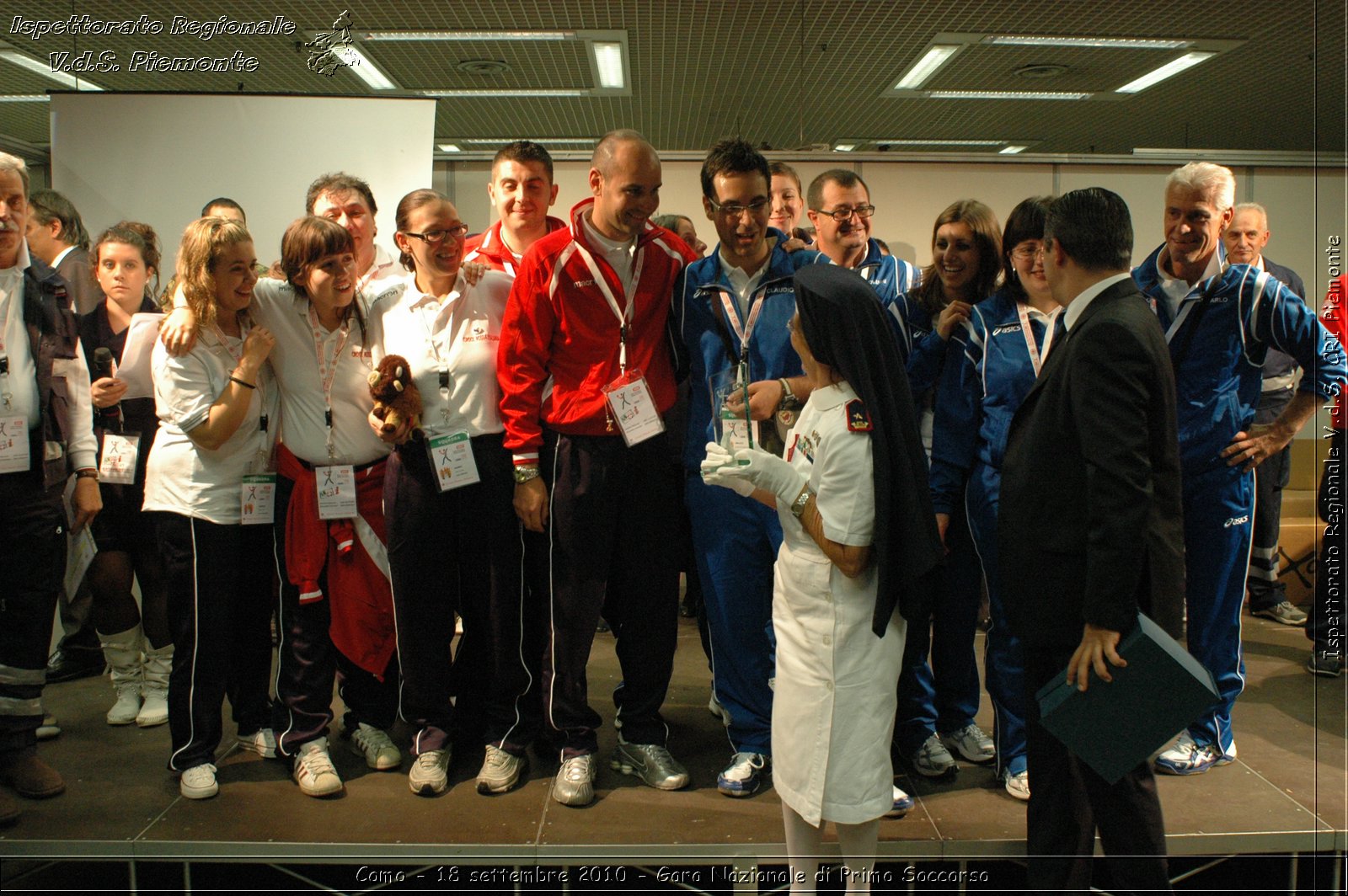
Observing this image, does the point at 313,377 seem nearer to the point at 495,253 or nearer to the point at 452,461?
the point at 452,461

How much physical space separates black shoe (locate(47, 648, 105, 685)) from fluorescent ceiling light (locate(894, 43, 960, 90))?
655 cm

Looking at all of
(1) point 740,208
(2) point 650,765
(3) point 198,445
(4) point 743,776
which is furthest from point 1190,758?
(3) point 198,445

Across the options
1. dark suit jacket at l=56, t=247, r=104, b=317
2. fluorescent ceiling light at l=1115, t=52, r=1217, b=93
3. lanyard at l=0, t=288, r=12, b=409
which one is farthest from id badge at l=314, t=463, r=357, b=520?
fluorescent ceiling light at l=1115, t=52, r=1217, b=93

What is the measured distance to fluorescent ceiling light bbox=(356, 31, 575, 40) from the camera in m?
6.02

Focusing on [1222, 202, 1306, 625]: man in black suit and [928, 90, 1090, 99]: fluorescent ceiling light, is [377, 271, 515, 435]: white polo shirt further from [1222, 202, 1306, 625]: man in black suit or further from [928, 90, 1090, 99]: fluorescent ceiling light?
[928, 90, 1090, 99]: fluorescent ceiling light

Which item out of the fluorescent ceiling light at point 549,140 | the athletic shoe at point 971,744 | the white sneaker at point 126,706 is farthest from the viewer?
the fluorescent ceiling light at point 549,140

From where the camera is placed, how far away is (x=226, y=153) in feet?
15.3

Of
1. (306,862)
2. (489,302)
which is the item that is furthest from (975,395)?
(306,862)

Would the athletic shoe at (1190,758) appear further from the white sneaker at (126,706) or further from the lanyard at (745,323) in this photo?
the white sneaker at (126,706)

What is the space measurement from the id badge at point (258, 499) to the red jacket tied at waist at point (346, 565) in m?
0.05

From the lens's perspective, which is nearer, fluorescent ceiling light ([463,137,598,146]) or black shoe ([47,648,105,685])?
black shoe ([47,648,105,685])

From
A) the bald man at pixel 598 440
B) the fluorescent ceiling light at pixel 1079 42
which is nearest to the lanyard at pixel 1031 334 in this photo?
the bald man at pixel 598 440

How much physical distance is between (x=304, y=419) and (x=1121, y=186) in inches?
167

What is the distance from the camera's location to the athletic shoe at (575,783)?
2.54 m
